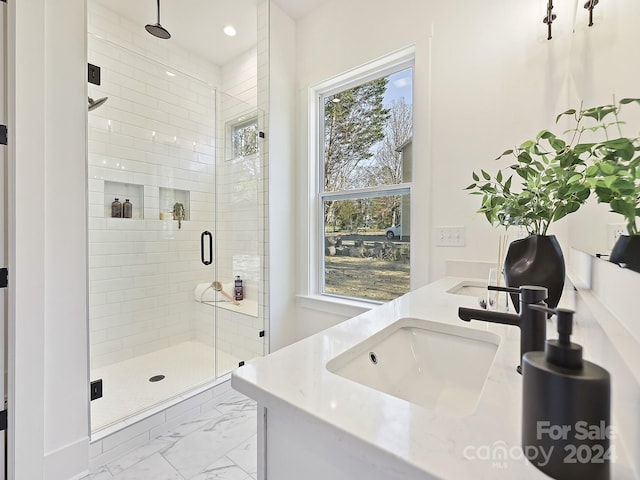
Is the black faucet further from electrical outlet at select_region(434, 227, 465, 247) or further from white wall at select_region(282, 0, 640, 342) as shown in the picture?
electrical outlet at select_region(434, 227, 465, 247)

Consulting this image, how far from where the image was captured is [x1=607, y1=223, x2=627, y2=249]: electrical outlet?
72 centimetres

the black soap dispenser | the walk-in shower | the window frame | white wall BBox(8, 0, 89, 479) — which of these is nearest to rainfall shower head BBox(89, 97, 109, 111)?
the walk-in shower

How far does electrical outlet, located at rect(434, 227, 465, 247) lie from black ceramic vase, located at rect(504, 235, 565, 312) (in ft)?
3.00

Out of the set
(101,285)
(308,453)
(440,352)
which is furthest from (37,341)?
(440,352)

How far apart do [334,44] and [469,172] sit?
1560 mm

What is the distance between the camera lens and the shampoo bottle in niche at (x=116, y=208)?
8.31 ft

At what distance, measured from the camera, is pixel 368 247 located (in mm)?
2371

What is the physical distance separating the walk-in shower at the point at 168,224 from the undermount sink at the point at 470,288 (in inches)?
63.1

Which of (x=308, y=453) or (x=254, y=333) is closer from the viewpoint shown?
(x=308, y=453)

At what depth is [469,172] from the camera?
6.05 ft

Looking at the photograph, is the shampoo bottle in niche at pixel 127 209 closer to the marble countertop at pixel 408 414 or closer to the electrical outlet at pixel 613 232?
the marble countertop at pixel 408 414

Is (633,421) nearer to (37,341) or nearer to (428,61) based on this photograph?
(37,341)

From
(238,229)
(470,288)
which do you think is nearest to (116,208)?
(238,229)

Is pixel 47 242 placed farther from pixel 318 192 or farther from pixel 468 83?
pixel 468 83
